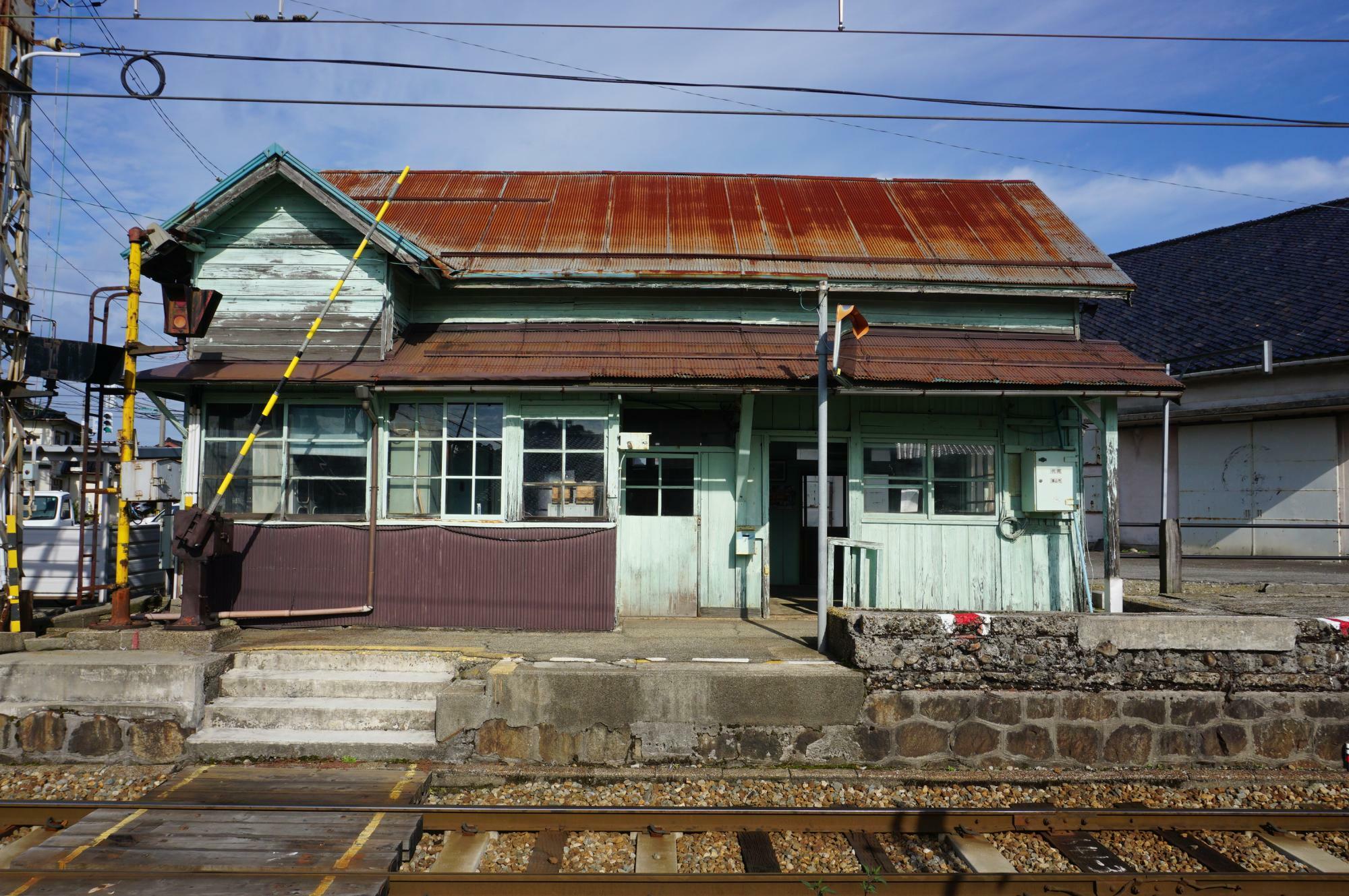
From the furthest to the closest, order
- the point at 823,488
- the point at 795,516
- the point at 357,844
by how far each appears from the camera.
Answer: the point at 795,516 → the point at 823,488 → the point at 357,844

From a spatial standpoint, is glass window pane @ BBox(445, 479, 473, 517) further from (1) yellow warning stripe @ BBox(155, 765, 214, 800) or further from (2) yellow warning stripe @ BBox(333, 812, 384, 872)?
(2) yellow warning stripe @ BBox(333, 812, 384, 872)

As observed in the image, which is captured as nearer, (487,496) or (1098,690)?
(1098,690)

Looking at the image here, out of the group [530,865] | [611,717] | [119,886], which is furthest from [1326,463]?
[119,886]

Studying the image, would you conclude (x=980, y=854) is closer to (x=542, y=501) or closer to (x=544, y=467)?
(x=542, y=501)

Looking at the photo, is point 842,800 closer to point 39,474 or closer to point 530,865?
point 530,865

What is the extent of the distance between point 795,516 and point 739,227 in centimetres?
449

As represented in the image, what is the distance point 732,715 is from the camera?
694 centimetres

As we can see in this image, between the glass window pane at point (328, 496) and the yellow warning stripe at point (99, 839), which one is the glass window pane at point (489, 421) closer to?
the glass window pane at point (328, 496)

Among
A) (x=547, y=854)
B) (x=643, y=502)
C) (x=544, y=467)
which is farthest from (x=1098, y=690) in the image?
(x=544, y=467)

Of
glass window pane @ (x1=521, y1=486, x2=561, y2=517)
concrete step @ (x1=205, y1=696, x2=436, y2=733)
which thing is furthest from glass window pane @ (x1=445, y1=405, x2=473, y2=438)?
concrete step @ (x1=205, y1=696, x2=436, y2=733)

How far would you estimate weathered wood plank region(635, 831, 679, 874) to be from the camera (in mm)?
5168

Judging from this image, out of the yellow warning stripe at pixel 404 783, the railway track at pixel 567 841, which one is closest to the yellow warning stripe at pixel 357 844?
the railway track at pixel 567 841

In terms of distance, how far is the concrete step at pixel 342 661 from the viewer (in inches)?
304

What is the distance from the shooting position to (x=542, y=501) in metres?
9.55
